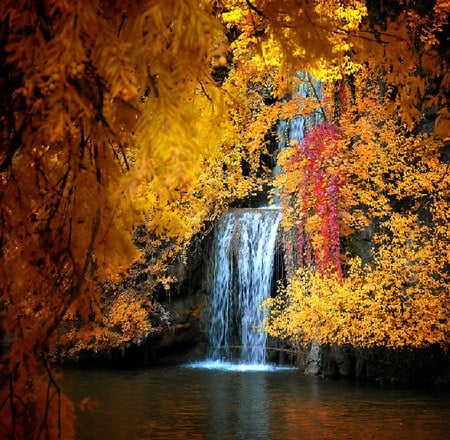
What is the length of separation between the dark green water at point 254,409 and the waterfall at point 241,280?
268cm

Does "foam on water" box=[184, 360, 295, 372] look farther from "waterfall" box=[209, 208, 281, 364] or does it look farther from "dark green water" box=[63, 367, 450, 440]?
"dark green water" box=[63, 367, 450, 440]

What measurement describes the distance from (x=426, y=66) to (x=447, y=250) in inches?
310

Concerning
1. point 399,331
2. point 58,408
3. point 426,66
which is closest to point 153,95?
point 58,408

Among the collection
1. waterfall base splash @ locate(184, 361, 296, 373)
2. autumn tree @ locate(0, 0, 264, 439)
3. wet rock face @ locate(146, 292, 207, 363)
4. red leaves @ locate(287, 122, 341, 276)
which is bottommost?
waterfall base splash @ locate(184, 361, 296, 373)

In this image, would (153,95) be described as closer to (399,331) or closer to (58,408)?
(58,408)

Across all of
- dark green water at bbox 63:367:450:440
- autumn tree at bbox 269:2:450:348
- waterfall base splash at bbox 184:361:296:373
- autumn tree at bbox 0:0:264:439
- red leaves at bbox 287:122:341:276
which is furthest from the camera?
waterfall base splash at bbox 184:361:296:373

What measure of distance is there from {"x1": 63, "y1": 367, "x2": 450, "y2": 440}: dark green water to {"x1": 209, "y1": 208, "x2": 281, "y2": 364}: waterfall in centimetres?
268

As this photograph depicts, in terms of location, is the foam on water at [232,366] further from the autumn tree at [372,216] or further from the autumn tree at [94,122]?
the autumn tree at [94,122]

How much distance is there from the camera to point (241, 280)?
1905 cm

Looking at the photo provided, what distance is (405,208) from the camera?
14.8 meters

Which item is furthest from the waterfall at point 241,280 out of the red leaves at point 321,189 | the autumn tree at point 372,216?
the red leaves at point 321,189

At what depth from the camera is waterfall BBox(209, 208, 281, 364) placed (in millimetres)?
18594

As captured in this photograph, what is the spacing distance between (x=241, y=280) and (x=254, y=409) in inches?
292

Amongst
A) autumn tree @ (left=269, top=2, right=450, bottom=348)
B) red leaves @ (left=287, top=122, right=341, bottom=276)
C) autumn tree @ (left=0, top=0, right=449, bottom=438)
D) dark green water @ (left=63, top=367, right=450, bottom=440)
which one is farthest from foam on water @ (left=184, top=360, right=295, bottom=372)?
autumn tree @ (left=0, top=0, right=449, bottom=438)
